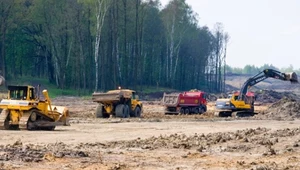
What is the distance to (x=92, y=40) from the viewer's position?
74.7 meters

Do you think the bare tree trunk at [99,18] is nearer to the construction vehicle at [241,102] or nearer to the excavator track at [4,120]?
the construction vehicle at [241,102]

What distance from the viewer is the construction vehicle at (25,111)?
87.6 feet

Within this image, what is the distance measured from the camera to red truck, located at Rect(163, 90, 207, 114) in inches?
1905

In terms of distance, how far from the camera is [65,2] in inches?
2749

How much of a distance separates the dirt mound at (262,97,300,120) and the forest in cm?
2261

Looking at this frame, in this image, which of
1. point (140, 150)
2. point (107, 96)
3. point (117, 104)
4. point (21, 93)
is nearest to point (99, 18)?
point (117, 104)

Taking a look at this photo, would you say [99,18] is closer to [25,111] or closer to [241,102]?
[241,102]

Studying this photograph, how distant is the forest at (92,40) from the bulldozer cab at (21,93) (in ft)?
111

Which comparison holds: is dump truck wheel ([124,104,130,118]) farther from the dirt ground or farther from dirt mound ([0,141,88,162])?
dirt mound ([0,141,88,162])

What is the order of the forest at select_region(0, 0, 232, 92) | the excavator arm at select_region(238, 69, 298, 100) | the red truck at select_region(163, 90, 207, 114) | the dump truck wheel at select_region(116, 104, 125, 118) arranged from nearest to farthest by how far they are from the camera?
the dump truck wheel at select_region(116, 104, 125, 118) → the excavator arm at select_region(238, 69, 298, 100) → the red truck at select_region(163, 90, 207, 114) → the forest at select_region(0, 0, 232, 92)

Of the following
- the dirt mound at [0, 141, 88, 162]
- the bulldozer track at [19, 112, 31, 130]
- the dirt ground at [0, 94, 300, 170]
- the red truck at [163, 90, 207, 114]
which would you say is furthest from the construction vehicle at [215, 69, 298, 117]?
the dirt mound at [0, 141, 88, 162]

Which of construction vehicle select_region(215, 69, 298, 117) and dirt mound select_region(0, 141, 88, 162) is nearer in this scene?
dirt mound select_region(0, 141, 88, 162)

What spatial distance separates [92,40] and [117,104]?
1394 inches

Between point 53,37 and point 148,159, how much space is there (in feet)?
174
